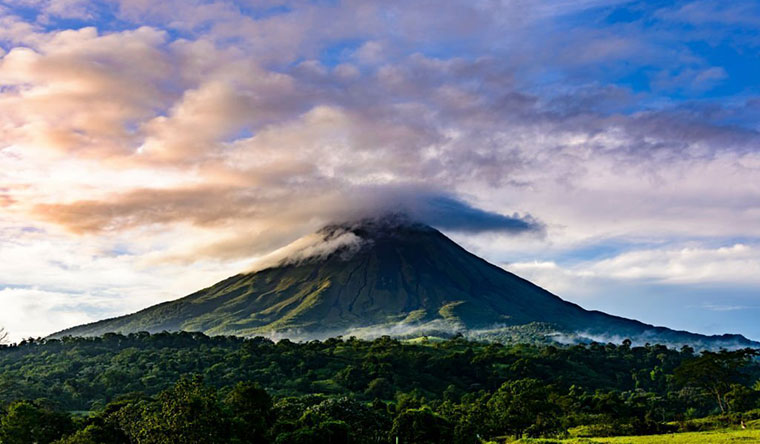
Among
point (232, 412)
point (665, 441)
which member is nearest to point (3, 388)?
point (232, 412)

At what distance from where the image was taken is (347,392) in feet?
367

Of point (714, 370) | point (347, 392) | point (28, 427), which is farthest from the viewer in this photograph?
point (347, 392)

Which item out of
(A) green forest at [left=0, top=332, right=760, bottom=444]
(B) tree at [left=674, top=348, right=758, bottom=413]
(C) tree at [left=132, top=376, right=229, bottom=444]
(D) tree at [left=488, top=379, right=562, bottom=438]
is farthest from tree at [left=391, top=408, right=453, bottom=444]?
(B) tree at [left=674, top=348, right=758, bottom=413]

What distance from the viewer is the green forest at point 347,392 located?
157 ft

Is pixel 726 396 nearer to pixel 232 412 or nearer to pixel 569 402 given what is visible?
pixel 569 402

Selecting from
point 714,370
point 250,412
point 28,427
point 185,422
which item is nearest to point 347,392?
point 714,370

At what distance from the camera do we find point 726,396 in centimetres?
8744

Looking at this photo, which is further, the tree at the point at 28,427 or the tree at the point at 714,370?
the tree at the point at 714,370

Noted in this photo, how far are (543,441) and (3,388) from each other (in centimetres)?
8834

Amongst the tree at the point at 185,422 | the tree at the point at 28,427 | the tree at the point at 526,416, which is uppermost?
the tree at the point at 185,422

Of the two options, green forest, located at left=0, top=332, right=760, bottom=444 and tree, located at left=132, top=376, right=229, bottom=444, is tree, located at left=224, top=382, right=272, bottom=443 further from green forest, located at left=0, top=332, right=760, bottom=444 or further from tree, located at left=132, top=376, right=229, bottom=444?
tree, located at left=132, top=376, right=229, bottom=444

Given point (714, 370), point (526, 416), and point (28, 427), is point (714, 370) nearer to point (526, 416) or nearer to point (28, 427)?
point (526, 416)

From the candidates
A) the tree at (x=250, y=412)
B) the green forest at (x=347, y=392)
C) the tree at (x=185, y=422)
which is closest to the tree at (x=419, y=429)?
the green forest at (x=347, y=392)

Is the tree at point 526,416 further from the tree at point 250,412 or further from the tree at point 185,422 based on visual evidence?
the tree at point 185,422
